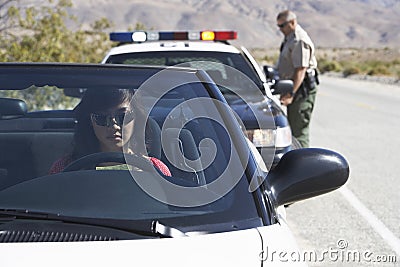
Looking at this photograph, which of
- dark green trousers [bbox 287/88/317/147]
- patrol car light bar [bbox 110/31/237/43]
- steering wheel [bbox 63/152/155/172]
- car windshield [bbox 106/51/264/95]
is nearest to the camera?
steering wheel [bbox 63/152/155/172]

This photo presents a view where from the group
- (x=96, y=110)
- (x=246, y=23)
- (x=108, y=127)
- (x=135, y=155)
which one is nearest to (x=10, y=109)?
(x=96, y=110)

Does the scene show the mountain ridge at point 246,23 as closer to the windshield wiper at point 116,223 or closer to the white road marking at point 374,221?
the white road marking at point 374,221

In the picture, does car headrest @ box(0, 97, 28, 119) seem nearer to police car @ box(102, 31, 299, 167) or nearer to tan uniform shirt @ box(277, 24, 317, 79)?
police car @ box(102, 31, 299, 167)

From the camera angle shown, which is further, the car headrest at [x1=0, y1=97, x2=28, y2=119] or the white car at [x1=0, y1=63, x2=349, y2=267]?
the car headrest at [x1=0, y1=97, x2=28, y2=119]

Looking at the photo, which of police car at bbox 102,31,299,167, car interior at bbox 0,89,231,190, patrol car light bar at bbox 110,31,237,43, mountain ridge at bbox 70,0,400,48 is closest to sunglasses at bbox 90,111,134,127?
car interior at bbox 0,89,231,190

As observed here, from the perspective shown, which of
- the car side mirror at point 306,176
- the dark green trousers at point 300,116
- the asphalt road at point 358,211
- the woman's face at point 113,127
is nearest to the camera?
the car side mirror at point 306,176

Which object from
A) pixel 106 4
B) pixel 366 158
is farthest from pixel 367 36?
pixel 366 158

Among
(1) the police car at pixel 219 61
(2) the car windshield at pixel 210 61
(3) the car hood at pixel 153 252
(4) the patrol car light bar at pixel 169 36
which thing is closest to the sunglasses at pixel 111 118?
(3) the car hood at pixel 153 252

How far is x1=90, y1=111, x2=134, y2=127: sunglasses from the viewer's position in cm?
338

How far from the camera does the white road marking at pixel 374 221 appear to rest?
19.4 ft

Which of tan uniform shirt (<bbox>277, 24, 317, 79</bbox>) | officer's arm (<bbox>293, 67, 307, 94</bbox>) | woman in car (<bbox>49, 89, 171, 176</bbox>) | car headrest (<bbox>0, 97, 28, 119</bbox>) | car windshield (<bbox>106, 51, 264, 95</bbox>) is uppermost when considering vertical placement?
woman in car (<bbox>49, 89, 171, 176</bbox>)

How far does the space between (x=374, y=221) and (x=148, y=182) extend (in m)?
4.28

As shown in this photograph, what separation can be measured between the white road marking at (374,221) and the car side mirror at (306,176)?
114 inches

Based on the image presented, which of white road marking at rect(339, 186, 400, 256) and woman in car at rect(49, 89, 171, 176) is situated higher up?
woman in car at rect(49, 89, 171, 176)
